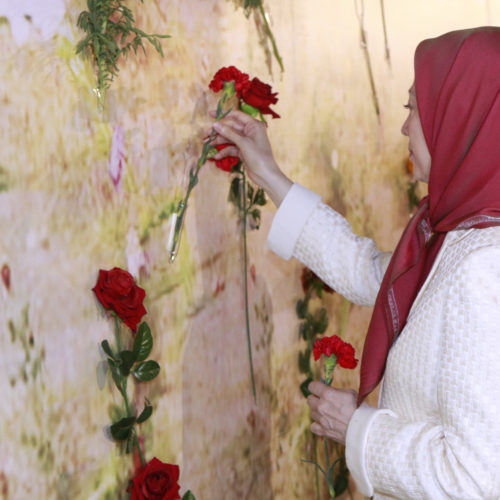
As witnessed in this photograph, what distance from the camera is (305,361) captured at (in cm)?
189

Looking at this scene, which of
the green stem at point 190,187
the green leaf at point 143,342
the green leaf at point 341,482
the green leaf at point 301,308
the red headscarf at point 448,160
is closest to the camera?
the red headscarf at point 448,160

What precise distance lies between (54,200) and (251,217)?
24.4 inches

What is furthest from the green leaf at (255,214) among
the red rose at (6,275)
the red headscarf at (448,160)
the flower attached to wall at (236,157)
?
the red rose at (6,275)

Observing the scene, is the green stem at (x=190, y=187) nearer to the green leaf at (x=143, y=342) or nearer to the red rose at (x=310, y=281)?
the green leaf at (x=143, y=342)

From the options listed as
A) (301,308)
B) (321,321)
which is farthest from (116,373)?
(321,321)

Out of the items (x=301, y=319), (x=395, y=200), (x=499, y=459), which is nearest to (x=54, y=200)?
(x=499, y=459)

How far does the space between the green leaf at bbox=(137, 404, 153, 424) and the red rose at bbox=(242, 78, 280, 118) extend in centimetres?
65

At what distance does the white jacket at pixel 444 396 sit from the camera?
1.04m

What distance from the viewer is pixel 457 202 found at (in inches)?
46.9

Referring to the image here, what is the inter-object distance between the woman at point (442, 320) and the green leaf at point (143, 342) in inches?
13.1

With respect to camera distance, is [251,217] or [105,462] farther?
[251,217]

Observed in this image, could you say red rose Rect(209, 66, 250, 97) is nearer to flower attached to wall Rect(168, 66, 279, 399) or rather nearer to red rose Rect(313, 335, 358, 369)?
flower attached to wall Rect(168, 66, 279, 399)

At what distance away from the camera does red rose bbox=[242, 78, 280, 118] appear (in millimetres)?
1459

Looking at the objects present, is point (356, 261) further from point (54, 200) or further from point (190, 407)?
point (54, 200)
